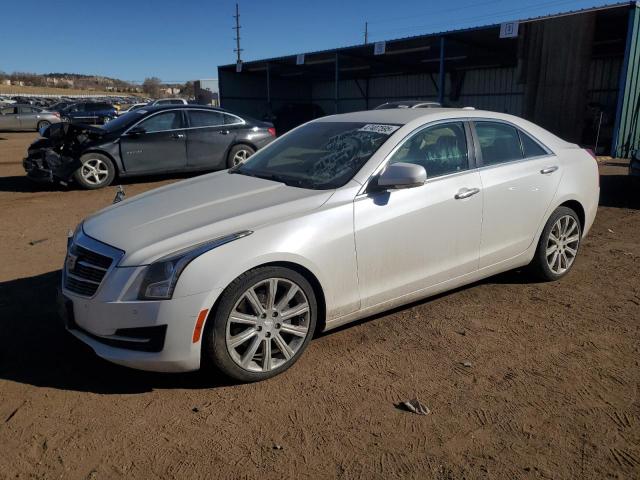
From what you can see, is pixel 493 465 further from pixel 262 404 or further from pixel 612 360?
pixel 612 360

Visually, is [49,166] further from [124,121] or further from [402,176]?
[402,176]

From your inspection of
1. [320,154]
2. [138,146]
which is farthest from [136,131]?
[320,154]

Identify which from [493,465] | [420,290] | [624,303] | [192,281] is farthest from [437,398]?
[624,303]

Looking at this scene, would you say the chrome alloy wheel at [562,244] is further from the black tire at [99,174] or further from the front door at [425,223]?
the black tire at [99,174]

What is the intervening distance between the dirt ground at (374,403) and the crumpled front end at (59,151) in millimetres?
5601

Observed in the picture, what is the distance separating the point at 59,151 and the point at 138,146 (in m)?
1.48

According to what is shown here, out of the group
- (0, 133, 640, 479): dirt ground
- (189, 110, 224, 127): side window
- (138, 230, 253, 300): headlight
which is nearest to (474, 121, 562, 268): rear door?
(0, 133, 640, 479): dirt ground

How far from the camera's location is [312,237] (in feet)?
10.2

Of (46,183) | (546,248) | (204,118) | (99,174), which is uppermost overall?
(204,118)

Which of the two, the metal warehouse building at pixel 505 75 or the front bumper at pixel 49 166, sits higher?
the metal warehouse building at pixel 505 75

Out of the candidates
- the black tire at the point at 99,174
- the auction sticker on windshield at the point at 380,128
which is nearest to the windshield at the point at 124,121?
the black tire at the point at 99,174

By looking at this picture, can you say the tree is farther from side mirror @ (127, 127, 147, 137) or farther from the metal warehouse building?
side mirror @ (127, 127, 147, 137)

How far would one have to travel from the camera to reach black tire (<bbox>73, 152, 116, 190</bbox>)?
938cm

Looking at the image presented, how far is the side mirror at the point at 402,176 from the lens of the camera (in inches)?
130
